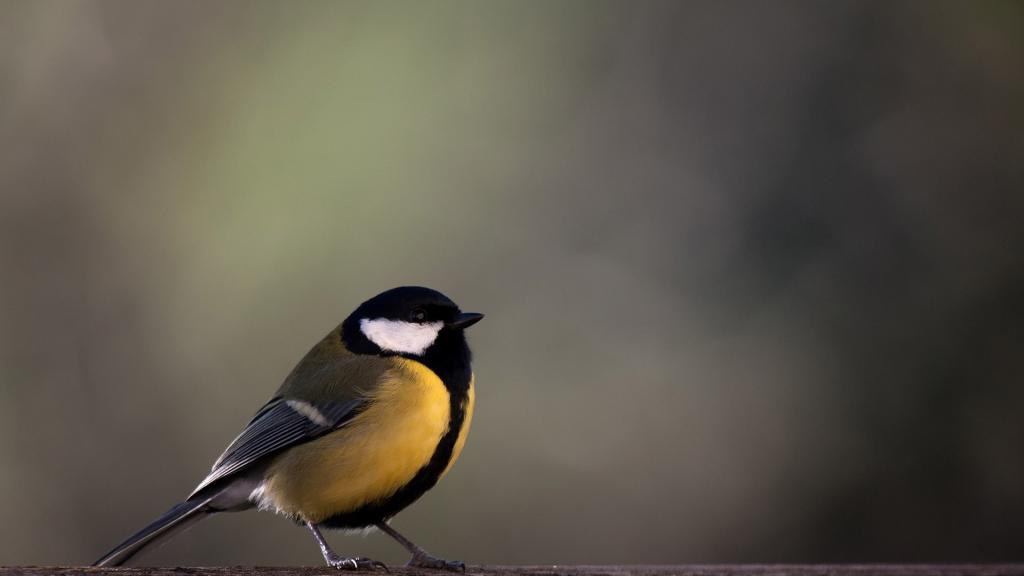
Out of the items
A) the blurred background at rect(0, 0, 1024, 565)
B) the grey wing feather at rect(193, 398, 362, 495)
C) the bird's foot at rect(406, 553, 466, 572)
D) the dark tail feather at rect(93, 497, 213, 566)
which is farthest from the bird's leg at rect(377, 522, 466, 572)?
the blurred background at rect(0, 0, 1024, 565)

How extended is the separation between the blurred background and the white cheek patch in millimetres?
2353

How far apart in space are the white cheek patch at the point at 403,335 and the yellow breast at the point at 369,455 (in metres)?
0.11

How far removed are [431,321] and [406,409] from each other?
12.1 inches

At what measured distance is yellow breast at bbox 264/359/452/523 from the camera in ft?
9.21

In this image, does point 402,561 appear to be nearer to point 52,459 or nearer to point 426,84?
point 52,459

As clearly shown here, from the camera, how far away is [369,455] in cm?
282

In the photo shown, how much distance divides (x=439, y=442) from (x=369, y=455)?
0.17m

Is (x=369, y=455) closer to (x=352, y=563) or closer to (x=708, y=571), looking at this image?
(x=352, y=563)

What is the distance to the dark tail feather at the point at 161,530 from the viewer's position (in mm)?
2797

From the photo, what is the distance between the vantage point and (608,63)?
22.2ft

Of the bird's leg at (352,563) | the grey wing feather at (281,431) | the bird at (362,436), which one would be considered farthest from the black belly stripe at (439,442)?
the grey wing feather at (281,431)

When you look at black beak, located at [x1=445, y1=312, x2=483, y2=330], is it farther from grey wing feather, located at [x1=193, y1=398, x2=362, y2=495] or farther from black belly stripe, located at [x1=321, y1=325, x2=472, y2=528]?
grey wing feather, located at [x1=193, y1=398, x2=362, y2=495]

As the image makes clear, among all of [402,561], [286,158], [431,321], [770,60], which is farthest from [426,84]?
[431,321]

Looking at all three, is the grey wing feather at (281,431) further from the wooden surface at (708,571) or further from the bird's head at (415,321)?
the wooden surface at (708,571)
